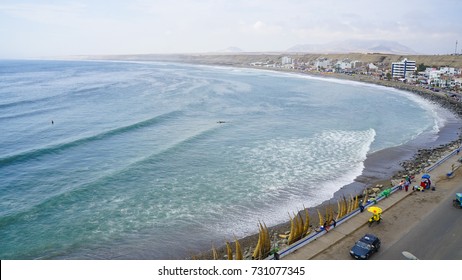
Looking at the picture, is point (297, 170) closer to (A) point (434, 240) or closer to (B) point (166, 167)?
(B) point (166, 167)

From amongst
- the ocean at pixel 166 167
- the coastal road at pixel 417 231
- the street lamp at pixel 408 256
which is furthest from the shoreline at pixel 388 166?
the street lamp at pixel 408 256

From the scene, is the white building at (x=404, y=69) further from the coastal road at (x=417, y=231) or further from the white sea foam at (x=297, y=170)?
the coastal road at (x=417, y=231)

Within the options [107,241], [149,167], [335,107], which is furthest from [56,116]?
[335,107]

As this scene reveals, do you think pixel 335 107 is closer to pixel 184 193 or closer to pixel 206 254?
pixel 184 193

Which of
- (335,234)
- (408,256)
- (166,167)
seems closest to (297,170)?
(166,167)

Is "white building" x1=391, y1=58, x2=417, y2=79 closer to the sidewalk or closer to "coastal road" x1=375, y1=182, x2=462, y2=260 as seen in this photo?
the sidewalk
